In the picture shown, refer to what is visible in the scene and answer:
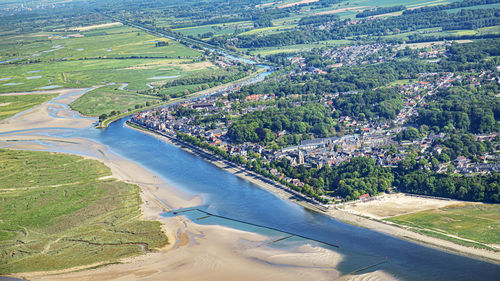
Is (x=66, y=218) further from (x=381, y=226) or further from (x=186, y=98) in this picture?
(x=186, y=98)

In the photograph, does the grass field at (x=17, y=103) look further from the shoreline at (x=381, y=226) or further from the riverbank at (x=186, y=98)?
the shoreline at (x=381, y=226)

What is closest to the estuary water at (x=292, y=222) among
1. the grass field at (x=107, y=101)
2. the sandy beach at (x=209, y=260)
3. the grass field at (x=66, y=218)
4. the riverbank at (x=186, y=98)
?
the sandy beach at (x=209, y=260)

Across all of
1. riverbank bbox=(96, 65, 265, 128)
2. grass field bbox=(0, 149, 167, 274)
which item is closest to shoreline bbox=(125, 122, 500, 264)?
grass field bbox=(0, 149, 167, 274)

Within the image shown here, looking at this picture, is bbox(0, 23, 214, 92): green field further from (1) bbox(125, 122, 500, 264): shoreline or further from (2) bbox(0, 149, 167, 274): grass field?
(1) bbox(125, 122, 500, 264): shoreline

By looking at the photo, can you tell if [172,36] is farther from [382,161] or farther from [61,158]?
[382,161]

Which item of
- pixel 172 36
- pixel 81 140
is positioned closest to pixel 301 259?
pixel 81 140

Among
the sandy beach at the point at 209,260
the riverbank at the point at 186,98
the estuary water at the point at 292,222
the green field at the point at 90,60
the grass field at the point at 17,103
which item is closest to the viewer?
the estuary water at the point at 292,222

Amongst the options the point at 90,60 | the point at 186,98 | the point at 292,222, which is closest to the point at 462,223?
the point at 292,222
